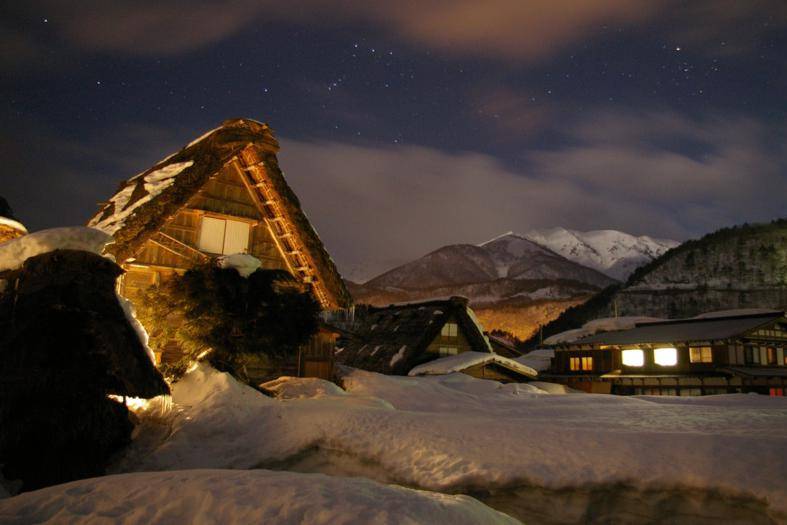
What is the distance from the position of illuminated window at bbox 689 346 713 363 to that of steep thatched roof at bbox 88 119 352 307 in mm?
24700

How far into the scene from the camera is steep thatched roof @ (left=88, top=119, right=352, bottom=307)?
13.1 metres

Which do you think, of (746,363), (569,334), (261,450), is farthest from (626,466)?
(569,334)

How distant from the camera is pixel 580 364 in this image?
37.8 m

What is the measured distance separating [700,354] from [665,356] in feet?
6.86

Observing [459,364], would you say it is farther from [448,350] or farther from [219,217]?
[219,217]

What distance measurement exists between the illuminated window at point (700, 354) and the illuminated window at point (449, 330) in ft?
50.4

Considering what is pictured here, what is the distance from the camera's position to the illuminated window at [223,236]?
15266 millimetres

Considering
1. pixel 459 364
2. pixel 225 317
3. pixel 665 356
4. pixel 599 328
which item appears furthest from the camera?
pixel 599 328

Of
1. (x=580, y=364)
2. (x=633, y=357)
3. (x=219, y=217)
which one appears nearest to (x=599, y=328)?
(x=580, y=364)

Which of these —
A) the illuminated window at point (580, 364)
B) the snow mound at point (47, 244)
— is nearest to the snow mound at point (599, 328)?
the illuminated window at point (580, 364)

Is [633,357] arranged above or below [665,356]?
below

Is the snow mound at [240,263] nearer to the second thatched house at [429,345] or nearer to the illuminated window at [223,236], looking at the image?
the illuminated window at [223,236]

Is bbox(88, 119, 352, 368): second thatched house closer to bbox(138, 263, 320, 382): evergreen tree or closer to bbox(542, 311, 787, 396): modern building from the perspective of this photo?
bbox(138, 263, 320, 382): evergreen tree

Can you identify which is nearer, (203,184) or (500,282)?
(203,184)
